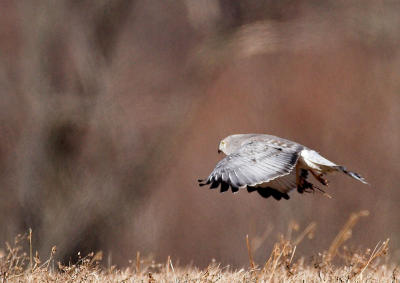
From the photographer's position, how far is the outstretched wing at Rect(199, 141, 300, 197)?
157 inches

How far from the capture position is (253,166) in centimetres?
413

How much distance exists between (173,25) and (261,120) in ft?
5.97

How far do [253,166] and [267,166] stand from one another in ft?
0.24

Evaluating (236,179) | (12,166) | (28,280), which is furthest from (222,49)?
(28,280)

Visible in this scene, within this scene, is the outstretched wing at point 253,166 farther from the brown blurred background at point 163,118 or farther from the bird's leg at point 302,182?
the brown blurred background at point 163,118

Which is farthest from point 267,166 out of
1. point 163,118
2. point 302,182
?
point 163,118

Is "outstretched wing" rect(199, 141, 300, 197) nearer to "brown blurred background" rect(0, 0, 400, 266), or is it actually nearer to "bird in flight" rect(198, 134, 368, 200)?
"bird in flight" rect(198, 134, 368, 200)

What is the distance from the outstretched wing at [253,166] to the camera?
3.98 meters

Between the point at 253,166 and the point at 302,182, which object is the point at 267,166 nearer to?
the point at 253,166

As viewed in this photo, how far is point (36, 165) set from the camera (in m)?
8.19

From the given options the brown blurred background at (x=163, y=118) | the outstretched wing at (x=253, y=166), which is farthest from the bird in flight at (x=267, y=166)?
the brown blurred background at (x=163, y=118)

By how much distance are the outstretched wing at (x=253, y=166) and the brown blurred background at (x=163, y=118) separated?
338 centimetres

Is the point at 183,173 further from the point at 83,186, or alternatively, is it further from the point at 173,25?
the point at 83,186

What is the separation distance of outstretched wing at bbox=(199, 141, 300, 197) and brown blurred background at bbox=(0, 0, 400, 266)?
3.38m
